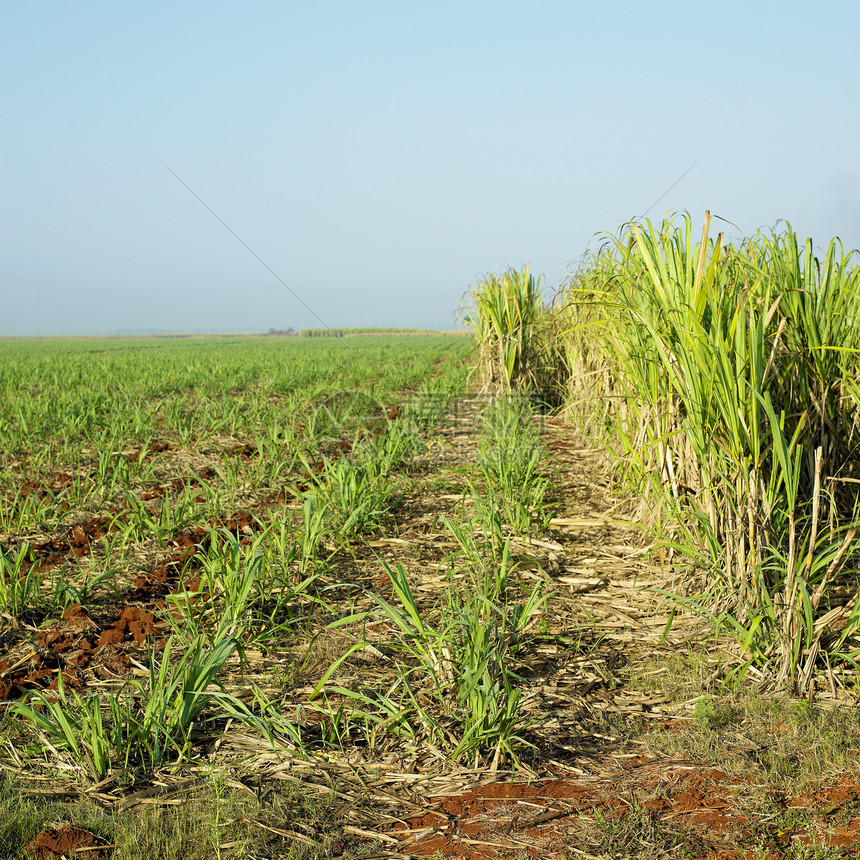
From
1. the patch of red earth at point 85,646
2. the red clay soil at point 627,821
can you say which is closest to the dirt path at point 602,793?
the red clay soil at point 627,821

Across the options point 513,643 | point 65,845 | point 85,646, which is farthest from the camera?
point 85,646

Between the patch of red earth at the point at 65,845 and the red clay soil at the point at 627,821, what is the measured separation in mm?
724

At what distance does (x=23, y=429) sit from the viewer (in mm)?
5824

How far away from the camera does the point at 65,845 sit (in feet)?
5.26

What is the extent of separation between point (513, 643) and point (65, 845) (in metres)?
1.56

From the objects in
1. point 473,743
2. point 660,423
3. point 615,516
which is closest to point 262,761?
point 473,743

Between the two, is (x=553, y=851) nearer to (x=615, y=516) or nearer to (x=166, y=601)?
(x=166, y=601)

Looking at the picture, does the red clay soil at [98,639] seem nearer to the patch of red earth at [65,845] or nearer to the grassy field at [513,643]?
the grassy field at [513,643]

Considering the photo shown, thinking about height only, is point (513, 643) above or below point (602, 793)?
above

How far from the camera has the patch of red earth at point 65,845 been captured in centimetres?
160

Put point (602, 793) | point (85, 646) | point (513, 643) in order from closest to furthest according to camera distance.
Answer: point (602, 793) → point (513, 643) → point (85, 646)

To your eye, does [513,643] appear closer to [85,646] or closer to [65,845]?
[65,845]

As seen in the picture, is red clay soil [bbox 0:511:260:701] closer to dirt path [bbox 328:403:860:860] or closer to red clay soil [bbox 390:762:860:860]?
dirt path [bbox 328:403:860:860]

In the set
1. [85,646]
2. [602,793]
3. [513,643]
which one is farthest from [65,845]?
[513,643]
